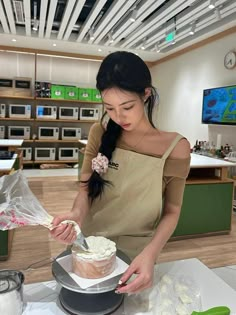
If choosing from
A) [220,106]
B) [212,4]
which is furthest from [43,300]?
[220,106]

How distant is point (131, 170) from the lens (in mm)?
943

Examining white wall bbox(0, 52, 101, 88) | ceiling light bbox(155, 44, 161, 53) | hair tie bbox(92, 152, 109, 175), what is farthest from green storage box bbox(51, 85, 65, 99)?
hair tie bbox(92, 152, 109, 175)

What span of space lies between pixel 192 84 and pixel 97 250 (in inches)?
205

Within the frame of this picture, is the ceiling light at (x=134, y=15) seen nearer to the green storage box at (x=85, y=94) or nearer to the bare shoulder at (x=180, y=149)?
the green storage box at (x=85, y=94)

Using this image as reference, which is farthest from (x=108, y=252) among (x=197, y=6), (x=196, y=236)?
(x=197, y=6)

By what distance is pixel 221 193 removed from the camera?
10.1ft

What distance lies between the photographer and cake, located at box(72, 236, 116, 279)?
27.5 inches

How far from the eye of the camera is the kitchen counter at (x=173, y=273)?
74 cm

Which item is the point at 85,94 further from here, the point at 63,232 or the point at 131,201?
the point at 63,232

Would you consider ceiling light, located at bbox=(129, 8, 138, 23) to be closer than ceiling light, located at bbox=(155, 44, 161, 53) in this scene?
Yes

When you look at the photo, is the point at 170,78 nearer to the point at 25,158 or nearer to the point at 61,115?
the point at 61,115

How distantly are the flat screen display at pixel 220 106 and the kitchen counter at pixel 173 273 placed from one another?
12.1 ft

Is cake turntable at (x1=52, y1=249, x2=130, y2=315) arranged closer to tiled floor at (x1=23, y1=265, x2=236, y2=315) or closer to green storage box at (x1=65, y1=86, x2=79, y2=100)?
tiled floor at (x1=23, y1=265, x2=236, y2=315)

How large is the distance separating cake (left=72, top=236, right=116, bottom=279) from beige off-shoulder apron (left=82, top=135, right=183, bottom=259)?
204 mm
